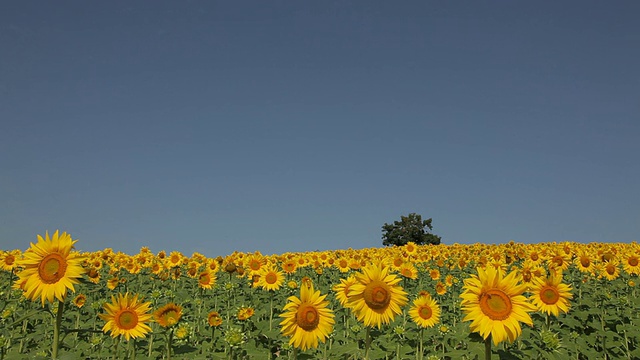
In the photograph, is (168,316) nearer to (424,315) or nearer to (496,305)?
(496,305)

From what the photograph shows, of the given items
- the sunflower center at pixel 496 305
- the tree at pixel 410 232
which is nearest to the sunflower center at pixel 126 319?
the sunflower center at pixel 496 305

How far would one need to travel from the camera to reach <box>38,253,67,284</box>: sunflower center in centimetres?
532

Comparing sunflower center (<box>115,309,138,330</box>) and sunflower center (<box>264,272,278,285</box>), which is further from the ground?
sunflower center (<box>264,272,278,285</box>)

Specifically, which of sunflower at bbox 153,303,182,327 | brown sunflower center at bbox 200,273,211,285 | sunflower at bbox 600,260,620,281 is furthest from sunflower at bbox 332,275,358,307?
sunflower at bbox 600,260,620,281

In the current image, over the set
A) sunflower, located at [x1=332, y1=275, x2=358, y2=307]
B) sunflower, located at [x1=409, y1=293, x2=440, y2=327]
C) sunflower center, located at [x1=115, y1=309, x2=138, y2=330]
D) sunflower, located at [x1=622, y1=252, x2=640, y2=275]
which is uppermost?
sunflower, located at [x1=622, y1=252, x2=640, y2=275]

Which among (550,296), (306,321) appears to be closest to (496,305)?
(306,321)

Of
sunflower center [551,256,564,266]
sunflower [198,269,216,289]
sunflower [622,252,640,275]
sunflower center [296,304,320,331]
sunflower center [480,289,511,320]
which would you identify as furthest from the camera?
sunflower [622,252,640,275]

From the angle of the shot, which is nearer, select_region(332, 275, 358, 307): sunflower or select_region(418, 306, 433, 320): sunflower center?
select_region(332, 275, 358, 307): sunflower

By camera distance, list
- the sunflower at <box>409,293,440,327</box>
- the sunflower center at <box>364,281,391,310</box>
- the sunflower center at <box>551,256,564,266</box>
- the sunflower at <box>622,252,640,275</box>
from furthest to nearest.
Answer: the sunflower at <box>622,252,640,275</box>, the sunflower center at <box>551,256,564,266</box>, the sunflower at <box>409,293,440,327</box>, the sunflower center at <box>364,281,391,310</box>

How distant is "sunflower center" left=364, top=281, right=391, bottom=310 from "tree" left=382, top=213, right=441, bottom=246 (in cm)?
6150

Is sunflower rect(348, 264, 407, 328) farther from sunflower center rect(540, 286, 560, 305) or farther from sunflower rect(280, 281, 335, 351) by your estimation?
sunflower center rect(540, 286, 560, 305)

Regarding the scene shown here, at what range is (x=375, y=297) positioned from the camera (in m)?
6.15

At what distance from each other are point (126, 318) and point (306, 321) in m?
2.68

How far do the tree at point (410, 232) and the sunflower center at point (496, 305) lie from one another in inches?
2444
